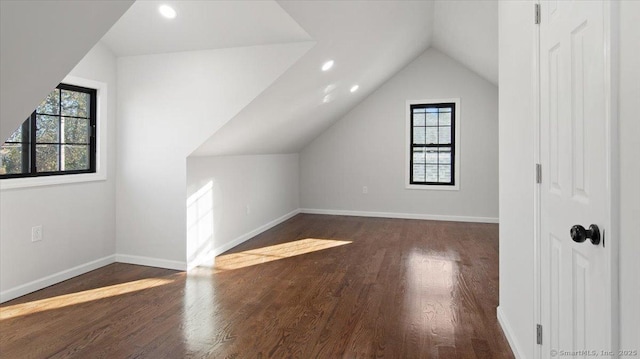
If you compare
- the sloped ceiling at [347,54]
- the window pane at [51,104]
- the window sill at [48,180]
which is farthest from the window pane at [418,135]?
the window pane at [51,104]

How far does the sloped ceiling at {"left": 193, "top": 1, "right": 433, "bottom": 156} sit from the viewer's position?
335 centimetres

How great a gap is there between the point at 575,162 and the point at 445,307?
186 centimetres

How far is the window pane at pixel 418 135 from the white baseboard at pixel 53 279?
4885mm

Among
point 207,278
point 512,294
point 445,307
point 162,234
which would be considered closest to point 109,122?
point 162,234

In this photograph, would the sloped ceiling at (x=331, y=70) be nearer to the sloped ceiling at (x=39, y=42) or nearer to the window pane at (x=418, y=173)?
the sloped ceiling at (x=39, y=42)

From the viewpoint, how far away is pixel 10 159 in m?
3.15

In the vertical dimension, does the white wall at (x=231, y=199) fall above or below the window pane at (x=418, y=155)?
below

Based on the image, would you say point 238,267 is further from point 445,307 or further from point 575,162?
point 575,162

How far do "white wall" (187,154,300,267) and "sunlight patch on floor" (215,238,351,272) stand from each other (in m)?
0.25

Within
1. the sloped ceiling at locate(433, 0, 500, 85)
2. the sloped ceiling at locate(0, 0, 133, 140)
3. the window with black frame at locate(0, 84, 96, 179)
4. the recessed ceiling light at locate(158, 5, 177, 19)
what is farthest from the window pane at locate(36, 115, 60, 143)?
the sloped ceiling at locate(433, 0, 500, 85)

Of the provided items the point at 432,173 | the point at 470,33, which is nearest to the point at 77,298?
the point at 470,33

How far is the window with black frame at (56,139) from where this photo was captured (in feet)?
10.5

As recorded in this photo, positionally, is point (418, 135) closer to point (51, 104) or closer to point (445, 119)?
point (445, 119)

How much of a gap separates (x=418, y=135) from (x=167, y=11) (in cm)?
461
